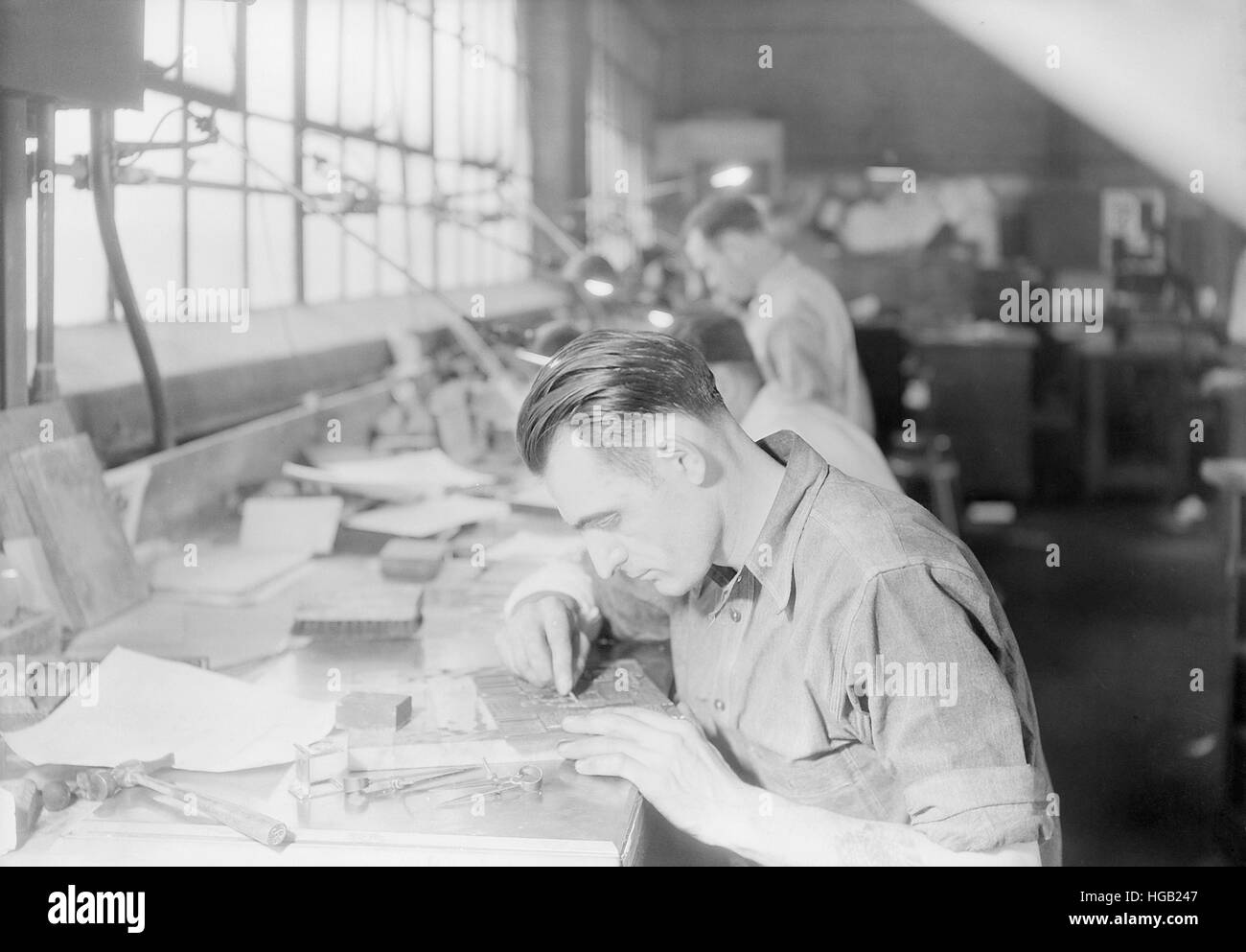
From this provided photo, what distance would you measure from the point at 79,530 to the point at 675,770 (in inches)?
40.8

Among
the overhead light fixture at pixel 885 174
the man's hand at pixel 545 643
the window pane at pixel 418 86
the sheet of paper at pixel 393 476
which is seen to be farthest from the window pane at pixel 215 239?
the overhead light fixture at pixel 885 174

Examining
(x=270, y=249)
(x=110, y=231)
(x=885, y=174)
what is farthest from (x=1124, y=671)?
(x=885, y=174)

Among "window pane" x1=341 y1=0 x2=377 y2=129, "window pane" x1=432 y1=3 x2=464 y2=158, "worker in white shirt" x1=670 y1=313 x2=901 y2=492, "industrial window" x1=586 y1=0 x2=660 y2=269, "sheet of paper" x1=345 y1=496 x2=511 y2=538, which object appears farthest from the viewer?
"industrial window" x1=586 y1=0 x2=660 y2=269

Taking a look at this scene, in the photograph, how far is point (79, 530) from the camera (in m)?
1.89

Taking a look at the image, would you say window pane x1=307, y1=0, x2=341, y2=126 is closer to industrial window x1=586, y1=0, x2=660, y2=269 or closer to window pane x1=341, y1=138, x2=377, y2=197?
window pane x1=341, y1=138, x2=377, y2=197

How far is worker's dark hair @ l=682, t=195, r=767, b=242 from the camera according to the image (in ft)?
11.8

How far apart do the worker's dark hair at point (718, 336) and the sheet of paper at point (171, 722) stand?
2.93ft

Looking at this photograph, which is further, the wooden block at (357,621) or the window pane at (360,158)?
the window pane at (360,158)

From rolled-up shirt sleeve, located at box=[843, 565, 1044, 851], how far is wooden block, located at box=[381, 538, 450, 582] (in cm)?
100

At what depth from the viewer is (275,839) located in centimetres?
123

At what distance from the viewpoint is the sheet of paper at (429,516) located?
2.42m

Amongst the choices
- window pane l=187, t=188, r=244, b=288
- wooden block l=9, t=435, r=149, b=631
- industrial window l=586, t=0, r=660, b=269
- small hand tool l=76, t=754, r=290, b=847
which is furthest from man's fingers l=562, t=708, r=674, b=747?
industrial window l=586, t=0, r=660, b=269

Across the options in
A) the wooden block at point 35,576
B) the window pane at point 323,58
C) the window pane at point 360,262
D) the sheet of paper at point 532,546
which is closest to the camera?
the wooden block at point 35,576

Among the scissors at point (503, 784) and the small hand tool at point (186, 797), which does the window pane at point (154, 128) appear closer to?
the small hand tool at point (186, 797)
